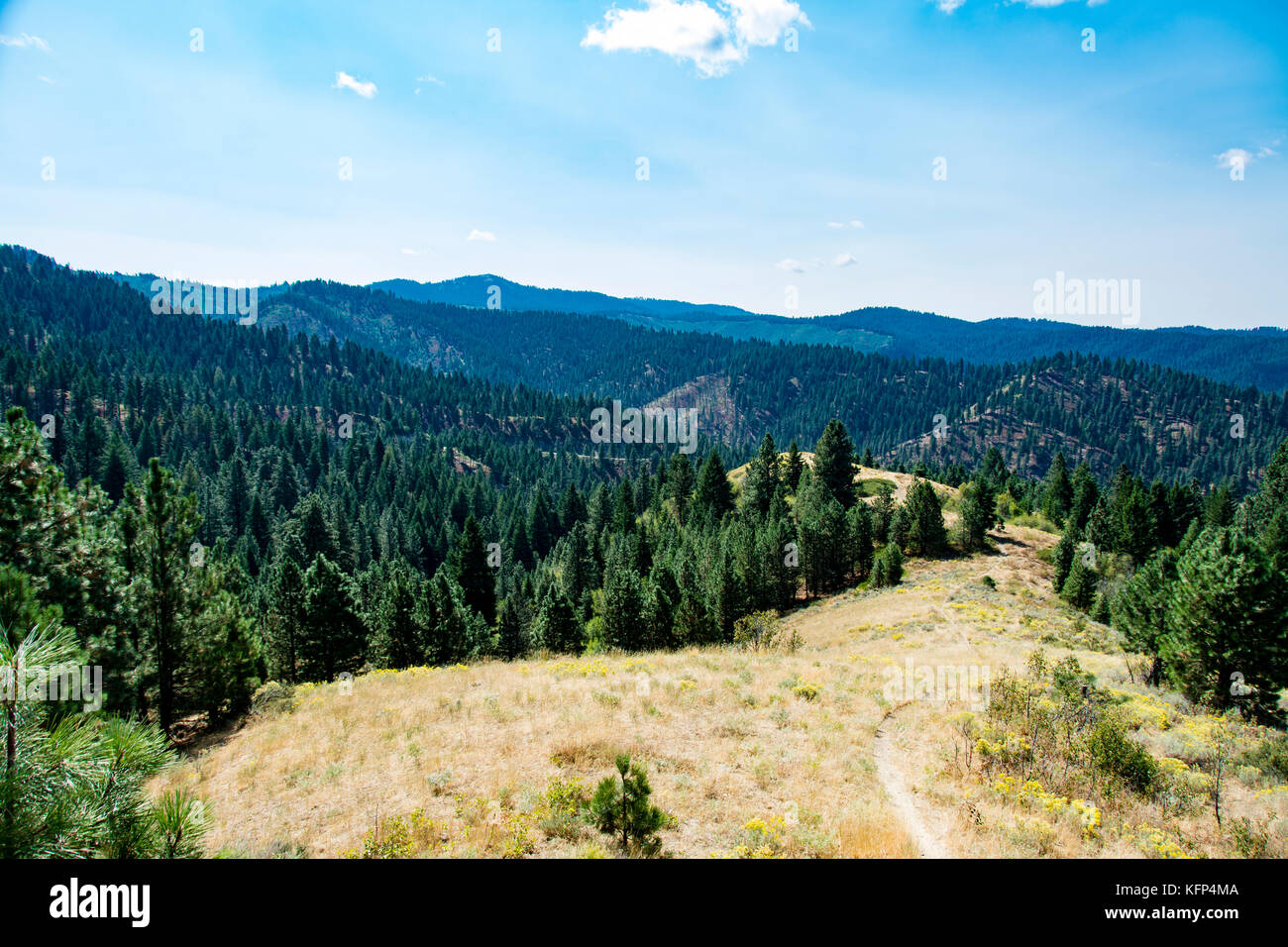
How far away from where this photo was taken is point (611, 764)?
14875mm

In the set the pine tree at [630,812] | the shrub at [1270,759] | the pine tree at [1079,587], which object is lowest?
the pine tree at [1079,587]

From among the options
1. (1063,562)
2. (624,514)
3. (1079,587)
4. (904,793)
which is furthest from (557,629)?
(1063,562)

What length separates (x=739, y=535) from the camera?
62.8 meters

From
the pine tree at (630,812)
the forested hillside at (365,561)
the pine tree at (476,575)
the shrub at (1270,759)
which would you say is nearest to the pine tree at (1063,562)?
the forested hillside at (365,561)

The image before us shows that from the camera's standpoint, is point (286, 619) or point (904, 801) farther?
point (286, 619)

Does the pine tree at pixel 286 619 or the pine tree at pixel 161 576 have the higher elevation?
the pine tree at pixel 161 576

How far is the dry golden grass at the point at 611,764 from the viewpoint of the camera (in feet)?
36.4

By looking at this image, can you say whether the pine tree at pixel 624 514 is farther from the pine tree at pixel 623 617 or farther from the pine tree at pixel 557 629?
the pine tree at pixel 623 617

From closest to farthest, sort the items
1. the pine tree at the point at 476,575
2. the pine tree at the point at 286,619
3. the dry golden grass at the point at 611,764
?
the dry golden grass at the point at 611,764 → the pine tree at the point at 286,619 → the pine tree at the point at 476,575

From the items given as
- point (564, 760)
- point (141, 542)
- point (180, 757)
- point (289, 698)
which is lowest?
point (289, 698)

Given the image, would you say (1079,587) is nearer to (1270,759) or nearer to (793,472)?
(1270,759)
